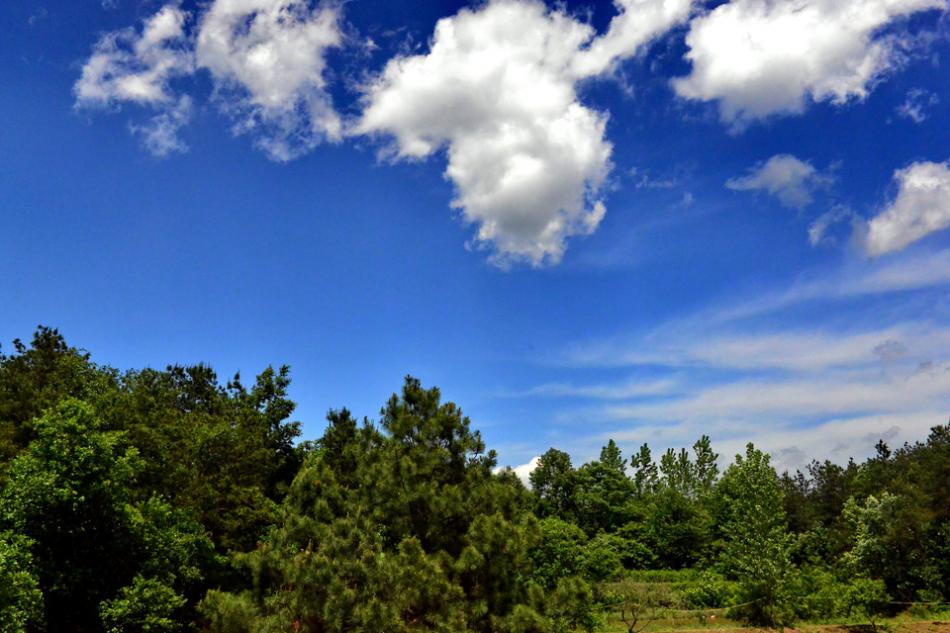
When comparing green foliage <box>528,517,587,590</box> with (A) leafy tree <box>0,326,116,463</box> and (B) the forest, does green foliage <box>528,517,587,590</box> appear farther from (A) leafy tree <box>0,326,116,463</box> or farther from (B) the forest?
(A) leafy tree <box>0,326,116,463</box>

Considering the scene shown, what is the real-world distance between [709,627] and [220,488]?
18138 millimetres

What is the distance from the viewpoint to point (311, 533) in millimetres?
13172

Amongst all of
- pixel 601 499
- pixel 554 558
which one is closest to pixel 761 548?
pixel 554 558

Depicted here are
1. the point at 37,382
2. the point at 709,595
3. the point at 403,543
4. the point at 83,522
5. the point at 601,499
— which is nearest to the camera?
the point at 403,543

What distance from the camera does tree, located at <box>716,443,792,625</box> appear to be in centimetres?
2250

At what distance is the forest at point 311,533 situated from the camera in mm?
11766

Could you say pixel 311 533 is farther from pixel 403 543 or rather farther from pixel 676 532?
pixel 676 532

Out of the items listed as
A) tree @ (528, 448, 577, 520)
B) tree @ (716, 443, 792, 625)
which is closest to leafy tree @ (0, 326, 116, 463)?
tree @ (716, 443, 792, 625)

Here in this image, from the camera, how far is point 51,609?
1498 centimetres

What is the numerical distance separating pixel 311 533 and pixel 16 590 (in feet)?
17.7

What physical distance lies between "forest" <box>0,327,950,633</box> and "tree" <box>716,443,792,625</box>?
6 centimetres

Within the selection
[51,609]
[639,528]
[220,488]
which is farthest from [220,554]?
[639,528]

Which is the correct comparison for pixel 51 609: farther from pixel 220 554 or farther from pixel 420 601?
pixel 420 601

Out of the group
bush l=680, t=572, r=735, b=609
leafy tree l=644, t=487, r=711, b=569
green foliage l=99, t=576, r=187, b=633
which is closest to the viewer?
green foliage l=99, t=576, r=187, b=633
